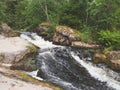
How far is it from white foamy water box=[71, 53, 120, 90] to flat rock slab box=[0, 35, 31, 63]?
4.00 meters

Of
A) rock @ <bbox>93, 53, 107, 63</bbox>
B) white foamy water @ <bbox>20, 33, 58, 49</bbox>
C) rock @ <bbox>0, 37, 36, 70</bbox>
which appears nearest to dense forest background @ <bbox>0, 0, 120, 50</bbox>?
rock @ <bbox>93, 53, 107, 63</bbox>

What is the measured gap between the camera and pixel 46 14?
29422 mm

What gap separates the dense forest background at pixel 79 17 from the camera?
2200 cm

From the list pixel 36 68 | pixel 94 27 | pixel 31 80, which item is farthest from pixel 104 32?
pixel 31 80

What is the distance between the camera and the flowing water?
50.8 ft

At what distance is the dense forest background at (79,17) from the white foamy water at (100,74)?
2.83 meters

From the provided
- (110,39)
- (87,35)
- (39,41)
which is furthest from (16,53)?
(110,39)

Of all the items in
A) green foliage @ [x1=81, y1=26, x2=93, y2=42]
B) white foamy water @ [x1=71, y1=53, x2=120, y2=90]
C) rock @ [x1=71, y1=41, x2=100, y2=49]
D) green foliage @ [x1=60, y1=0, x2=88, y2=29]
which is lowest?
white foamy water @ [x1=71, y1=53, x2=120, y2=90]

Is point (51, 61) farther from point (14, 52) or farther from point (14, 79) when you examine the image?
point (14, 79)

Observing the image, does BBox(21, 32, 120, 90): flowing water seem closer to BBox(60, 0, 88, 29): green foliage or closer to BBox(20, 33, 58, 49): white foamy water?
BBox(20, 33, 58, 49): white foamy water

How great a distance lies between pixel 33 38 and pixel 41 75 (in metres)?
10.00

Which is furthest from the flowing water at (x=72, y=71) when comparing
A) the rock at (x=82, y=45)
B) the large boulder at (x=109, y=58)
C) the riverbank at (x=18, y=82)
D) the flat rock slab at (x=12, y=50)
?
the riverbank at (x=18, y=82)

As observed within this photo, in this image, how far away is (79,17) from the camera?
2650 centimetres

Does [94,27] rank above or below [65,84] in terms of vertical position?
above
